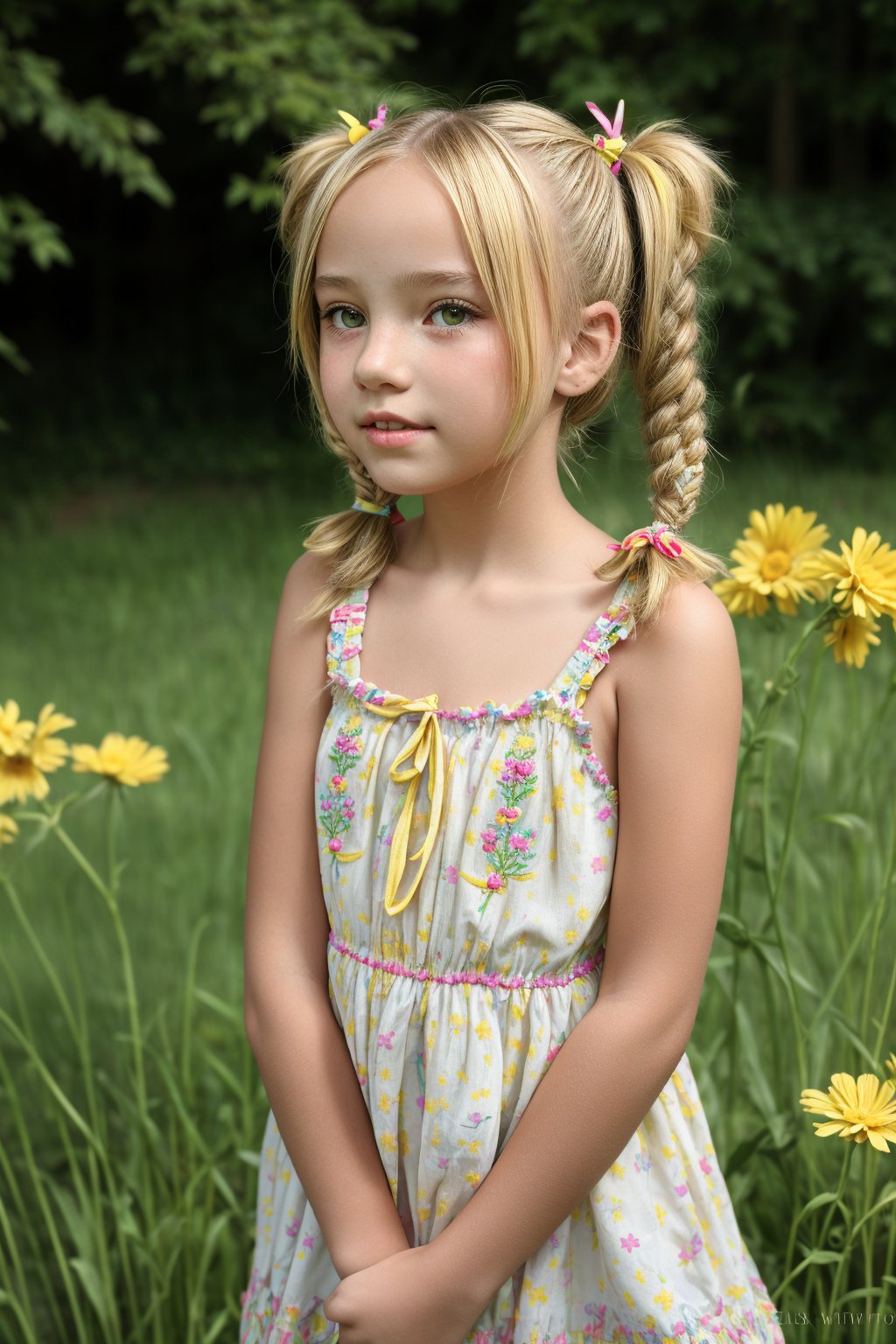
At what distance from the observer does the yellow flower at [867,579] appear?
1158mm

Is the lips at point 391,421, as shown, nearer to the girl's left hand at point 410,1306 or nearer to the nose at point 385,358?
the nose at point 385,358

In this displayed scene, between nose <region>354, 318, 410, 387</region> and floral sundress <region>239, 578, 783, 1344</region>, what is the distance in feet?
0.78

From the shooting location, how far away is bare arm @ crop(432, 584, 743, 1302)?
103cm

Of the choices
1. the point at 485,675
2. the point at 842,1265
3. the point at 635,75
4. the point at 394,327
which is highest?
the point at 635,75

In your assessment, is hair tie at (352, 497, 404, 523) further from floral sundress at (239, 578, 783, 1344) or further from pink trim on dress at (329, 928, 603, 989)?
pink trim on dress at (329, 928, 603, 989)

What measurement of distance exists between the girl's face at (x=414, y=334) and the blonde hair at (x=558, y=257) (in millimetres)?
14

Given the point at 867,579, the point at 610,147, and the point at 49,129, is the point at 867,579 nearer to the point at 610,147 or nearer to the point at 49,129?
the point at 610,147

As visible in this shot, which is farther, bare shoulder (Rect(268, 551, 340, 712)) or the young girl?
bare shoulder (Rect(268, 551, 340, 712))

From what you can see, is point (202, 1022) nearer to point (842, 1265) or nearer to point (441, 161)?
point (842, 1265)

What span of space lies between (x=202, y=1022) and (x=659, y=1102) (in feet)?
3.60

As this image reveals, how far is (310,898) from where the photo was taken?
1193 millimetres

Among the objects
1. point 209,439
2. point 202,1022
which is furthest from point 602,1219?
point 209,439

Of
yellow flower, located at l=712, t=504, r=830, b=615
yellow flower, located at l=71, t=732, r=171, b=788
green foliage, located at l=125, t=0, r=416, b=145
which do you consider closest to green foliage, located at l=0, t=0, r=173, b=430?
green foliage, located at l=125, t=0, r=416, b=145

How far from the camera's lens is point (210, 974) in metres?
2.22
